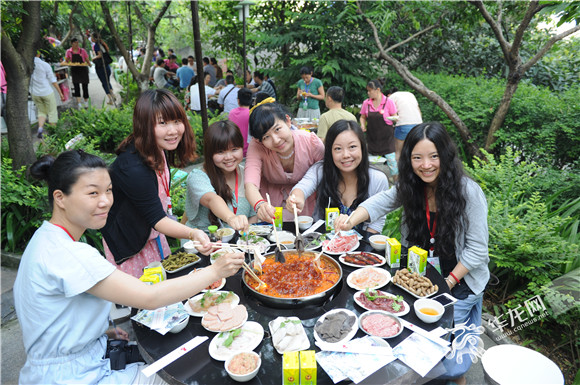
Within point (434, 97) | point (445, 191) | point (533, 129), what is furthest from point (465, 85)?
point (445, 191)

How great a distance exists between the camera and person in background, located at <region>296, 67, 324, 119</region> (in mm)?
9133

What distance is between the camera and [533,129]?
5.79 metres

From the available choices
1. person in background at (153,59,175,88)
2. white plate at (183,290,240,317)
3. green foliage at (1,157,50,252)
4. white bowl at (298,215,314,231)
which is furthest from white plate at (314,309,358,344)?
person in background at (153,59,175,88)

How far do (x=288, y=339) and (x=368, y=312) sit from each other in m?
0.53

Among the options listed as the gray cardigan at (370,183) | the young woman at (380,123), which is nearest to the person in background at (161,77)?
the young woman at (380,123)

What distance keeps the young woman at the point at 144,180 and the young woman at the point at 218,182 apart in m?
0.40

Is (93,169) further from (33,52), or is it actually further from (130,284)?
(33,52)

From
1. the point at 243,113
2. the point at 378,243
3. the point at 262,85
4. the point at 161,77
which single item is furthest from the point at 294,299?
the point at 161,77

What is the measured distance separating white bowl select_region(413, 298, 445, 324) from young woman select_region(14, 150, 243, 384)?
1.14 m

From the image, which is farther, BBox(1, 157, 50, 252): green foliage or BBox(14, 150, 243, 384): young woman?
BBox(1, 157, 50, 252): green foliage

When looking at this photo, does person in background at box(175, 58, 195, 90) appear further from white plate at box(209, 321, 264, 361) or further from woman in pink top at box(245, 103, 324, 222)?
white plate at box(209, 321, 264, 361)

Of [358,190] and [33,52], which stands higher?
[33,52]

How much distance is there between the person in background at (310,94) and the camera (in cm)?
913

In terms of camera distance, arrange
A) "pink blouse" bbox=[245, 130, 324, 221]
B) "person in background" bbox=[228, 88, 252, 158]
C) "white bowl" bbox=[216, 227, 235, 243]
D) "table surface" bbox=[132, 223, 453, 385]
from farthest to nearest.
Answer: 1. "person in background" bbox=[228, 88, 252, 158]
2. "pink blouse" bbox=[245, 130, 324, 221]
3. "white bowl" bbox=[216, 227, 235, 243]
4. "table surface" bbox=[132, 223, 453, 385]
